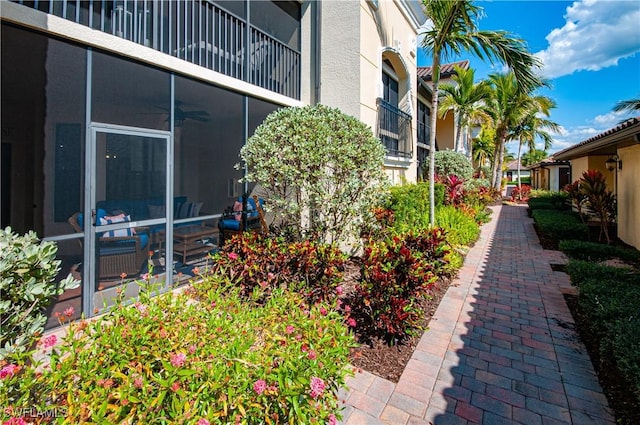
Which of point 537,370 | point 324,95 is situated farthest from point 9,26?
→ point 537,370

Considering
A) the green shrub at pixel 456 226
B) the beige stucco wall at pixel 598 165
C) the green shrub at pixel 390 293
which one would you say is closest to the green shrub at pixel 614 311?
the green shrub at pixel 390 293

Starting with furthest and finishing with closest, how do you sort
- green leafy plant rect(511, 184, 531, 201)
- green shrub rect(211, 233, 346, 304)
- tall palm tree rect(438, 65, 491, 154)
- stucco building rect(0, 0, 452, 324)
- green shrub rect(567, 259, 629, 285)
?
green leafy plant rect(511, 184, 531, 201) → tall palm tree rect(438, 65, 491, 154) → green shrub rect(567, 259, 629, 285) → green shrub rect(211, 233, 346, 304) → stucco building rect(0, 0, 452, 324)

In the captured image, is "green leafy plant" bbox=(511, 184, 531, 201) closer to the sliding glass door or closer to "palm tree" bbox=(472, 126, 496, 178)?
"palm tree" bbox=(472, 126, 496, 178)

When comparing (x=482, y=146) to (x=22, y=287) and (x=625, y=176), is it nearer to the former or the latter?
(x=625, y=176)

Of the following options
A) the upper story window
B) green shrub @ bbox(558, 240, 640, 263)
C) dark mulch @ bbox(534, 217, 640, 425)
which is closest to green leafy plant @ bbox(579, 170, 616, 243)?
green shrub @ bbox(558, 240, 640, 263)

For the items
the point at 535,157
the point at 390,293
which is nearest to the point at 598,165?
the point at 390,293

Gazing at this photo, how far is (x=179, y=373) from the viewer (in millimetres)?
1858

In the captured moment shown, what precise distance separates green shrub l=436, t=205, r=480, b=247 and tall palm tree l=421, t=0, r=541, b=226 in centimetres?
70

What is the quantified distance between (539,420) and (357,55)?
308 inches

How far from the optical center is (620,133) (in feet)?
21.9

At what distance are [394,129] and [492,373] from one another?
835 centimetres

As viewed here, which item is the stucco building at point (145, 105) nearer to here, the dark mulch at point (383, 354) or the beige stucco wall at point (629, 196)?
the dark mulch at point (383, 354)

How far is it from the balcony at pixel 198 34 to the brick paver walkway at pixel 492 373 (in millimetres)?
6165

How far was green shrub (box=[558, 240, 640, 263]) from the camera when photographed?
292 inches
